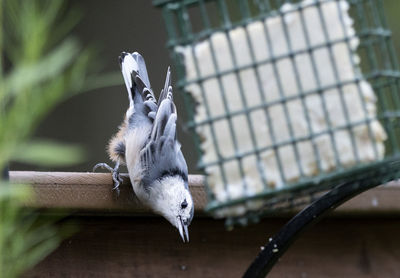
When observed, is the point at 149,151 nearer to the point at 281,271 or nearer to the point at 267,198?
the point at 281,271

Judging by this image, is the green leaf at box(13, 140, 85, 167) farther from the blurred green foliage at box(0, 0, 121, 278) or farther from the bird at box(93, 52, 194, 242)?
the bird at box(93, 52, 194, 242)

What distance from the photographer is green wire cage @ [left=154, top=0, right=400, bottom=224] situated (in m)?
2.01

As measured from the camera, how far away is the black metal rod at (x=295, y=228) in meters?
1.99

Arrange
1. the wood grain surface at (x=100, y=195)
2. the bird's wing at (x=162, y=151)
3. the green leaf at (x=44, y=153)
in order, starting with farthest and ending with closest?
the bird's wing at (x=162, y=151)
the wood grain surface at (x=100, y=195)
the green leaf at (x=44, y=153)

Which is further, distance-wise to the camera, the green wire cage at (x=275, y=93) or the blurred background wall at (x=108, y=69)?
the blurred background wall at (x=108, y=69)

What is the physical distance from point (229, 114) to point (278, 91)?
6.1 inches

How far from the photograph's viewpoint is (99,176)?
2.60m

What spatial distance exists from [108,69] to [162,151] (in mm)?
3115

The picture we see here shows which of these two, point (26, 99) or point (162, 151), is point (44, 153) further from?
point (162, 151)

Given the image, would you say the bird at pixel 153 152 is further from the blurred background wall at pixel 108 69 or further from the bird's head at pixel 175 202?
the blurred background wall at pixel 108 69

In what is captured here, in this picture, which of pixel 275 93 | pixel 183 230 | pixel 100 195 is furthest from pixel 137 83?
pixel 275 93

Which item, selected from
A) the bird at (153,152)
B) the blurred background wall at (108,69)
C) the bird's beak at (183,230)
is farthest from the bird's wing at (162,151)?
the blurred background wall at (108,69)

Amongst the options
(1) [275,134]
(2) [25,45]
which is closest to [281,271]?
(1) [275,134]

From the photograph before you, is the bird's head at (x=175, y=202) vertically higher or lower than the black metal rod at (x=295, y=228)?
higher
